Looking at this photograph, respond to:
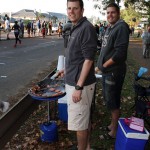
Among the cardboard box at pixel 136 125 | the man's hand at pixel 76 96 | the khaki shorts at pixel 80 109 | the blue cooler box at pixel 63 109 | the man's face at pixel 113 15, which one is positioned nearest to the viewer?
the man's hand at pixel 76 96

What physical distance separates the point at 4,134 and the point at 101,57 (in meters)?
2.36

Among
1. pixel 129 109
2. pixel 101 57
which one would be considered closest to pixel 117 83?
pixel 101 57

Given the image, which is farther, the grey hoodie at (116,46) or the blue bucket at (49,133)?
the blue bucket at (49,133)

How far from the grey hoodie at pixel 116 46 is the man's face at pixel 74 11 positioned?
100 centimetres

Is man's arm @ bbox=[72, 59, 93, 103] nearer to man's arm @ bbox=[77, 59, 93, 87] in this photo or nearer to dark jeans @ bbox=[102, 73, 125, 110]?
man's arm @ bbox=[77, 59, 93, 87]

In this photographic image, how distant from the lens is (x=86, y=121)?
139 inches

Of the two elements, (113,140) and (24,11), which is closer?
(113,140)

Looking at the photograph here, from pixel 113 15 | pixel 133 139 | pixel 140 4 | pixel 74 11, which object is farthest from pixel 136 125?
pixel 140 4

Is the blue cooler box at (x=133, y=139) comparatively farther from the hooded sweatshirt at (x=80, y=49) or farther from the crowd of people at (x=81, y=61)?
the hooded sweatshirt at (x=80, y=49)

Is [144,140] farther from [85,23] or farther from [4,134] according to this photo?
[4,134]

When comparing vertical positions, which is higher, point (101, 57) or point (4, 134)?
point (101, 57)

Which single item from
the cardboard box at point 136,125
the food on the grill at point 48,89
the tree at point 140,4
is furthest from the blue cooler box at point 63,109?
the tree at point 140,4

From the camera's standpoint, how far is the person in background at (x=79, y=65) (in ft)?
10.5

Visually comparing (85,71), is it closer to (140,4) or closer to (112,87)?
(112,87)
